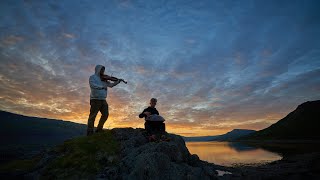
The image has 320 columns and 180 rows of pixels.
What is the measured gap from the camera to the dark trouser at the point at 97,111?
1247cm

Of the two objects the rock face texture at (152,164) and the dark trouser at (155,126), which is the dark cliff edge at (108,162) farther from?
the dark trouser at (155,126)

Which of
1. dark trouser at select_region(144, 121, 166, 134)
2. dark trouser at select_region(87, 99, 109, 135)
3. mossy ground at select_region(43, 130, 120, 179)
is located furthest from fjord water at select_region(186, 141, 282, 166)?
mossy ground at select_region(43, 130, 120, 179)

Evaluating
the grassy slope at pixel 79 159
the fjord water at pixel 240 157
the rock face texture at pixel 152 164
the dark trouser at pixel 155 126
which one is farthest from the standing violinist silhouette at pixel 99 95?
the fjord water at pixel 240 157

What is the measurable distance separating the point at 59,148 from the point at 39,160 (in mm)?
1036

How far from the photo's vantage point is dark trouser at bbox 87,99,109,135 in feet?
40.9

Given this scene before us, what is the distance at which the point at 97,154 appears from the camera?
1032 centimetres

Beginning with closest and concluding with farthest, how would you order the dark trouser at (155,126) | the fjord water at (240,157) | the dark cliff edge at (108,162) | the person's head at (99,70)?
the dark cliff edge at (108,162) < the dark trouser at (155,126) < the person's head at (99,70) < the fjord water at (240,157)

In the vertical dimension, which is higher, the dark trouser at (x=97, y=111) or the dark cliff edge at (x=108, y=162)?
the dark trouser at (x=97, y=111)

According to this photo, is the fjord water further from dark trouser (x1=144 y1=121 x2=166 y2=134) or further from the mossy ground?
the mossy ground

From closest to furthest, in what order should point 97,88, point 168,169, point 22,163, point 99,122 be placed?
point 168,169
point 22,163
point 97,88
point 99,122

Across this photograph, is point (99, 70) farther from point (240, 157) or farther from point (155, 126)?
point (240, 157)

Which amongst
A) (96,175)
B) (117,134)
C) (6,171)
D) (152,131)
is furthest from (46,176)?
(152,131)

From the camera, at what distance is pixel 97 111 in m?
12.6

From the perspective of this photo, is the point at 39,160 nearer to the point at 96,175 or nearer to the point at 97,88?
the point at 96,175
